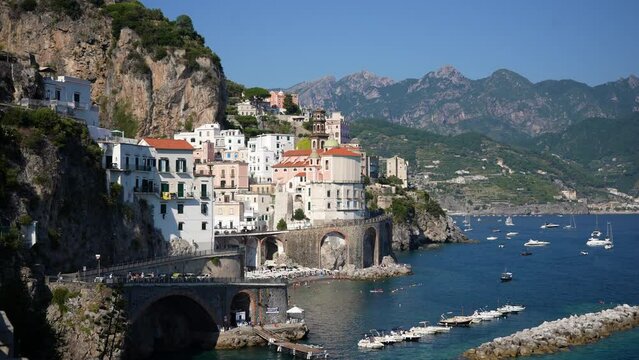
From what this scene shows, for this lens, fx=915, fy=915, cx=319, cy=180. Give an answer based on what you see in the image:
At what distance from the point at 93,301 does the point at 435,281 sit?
175 ft

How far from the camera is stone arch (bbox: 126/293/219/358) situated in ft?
186

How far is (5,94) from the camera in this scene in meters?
61.5

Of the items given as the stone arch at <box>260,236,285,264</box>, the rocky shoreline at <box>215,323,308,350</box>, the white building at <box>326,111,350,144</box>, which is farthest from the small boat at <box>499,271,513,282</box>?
the white building at <box>326,111,350,144</box>

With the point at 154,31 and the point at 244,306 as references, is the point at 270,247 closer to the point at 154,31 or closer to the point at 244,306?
the point at 154,31

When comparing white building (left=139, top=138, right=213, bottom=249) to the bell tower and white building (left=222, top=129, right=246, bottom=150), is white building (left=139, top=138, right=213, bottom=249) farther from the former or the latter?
the bell tower

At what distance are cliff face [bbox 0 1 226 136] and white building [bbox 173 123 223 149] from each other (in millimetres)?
1903

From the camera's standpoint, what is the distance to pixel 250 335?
59719 millimetres

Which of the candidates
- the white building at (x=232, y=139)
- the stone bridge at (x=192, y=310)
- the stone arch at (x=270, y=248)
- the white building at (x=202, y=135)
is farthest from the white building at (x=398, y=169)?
the stone bridge at (x=192, y=310)

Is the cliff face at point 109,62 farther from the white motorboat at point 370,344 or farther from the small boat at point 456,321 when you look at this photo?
the white motorboat at point 370,344

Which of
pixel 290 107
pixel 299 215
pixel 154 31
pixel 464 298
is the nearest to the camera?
pixel 464 298

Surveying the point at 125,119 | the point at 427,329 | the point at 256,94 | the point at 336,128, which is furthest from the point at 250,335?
the point at 256,94

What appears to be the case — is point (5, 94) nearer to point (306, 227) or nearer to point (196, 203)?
point (196, 203)

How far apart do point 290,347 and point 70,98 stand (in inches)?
1061

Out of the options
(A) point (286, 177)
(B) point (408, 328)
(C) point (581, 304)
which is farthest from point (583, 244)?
(B) point (408, 328)
